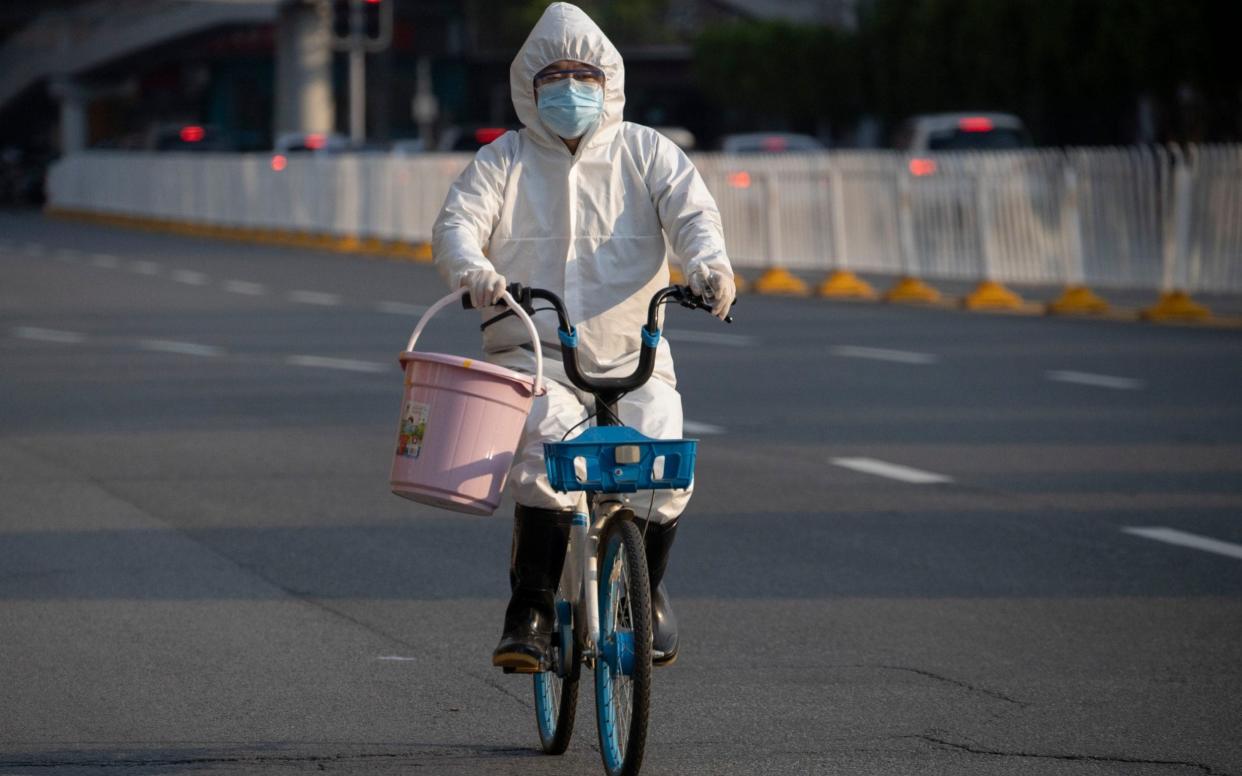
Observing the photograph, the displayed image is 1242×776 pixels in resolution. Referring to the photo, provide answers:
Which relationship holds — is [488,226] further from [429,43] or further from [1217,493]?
[429,43]

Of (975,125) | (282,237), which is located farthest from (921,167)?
(282,237)

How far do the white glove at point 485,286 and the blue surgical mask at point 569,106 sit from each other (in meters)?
0.52

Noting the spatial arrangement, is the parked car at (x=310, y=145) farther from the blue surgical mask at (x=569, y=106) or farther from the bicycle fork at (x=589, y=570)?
the bicycle fork at (x=589, y=570)

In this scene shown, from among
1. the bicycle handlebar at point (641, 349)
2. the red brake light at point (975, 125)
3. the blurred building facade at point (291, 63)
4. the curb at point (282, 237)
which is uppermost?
the blurred building facade at point (291, 63)

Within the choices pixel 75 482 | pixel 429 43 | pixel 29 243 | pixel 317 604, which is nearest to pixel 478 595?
pixel 317 604

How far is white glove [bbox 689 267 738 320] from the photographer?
18.0 feet

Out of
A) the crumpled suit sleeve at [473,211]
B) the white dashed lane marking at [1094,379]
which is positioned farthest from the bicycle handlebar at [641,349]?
the white dashed lane marking at [1094,379]

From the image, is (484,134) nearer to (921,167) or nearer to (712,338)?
(921,167)

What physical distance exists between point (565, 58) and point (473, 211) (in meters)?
0.44

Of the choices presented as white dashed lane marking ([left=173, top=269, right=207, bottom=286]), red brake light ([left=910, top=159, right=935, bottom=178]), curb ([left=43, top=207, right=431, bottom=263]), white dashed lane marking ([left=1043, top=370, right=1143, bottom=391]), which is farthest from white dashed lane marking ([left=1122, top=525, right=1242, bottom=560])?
curb ([left=43, top=207, right=431, bottom=263])

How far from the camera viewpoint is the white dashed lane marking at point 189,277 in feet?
88.5

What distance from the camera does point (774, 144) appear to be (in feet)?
120

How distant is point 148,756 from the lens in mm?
5875

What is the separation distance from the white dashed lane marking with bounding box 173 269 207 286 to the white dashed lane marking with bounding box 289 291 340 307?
215cm
